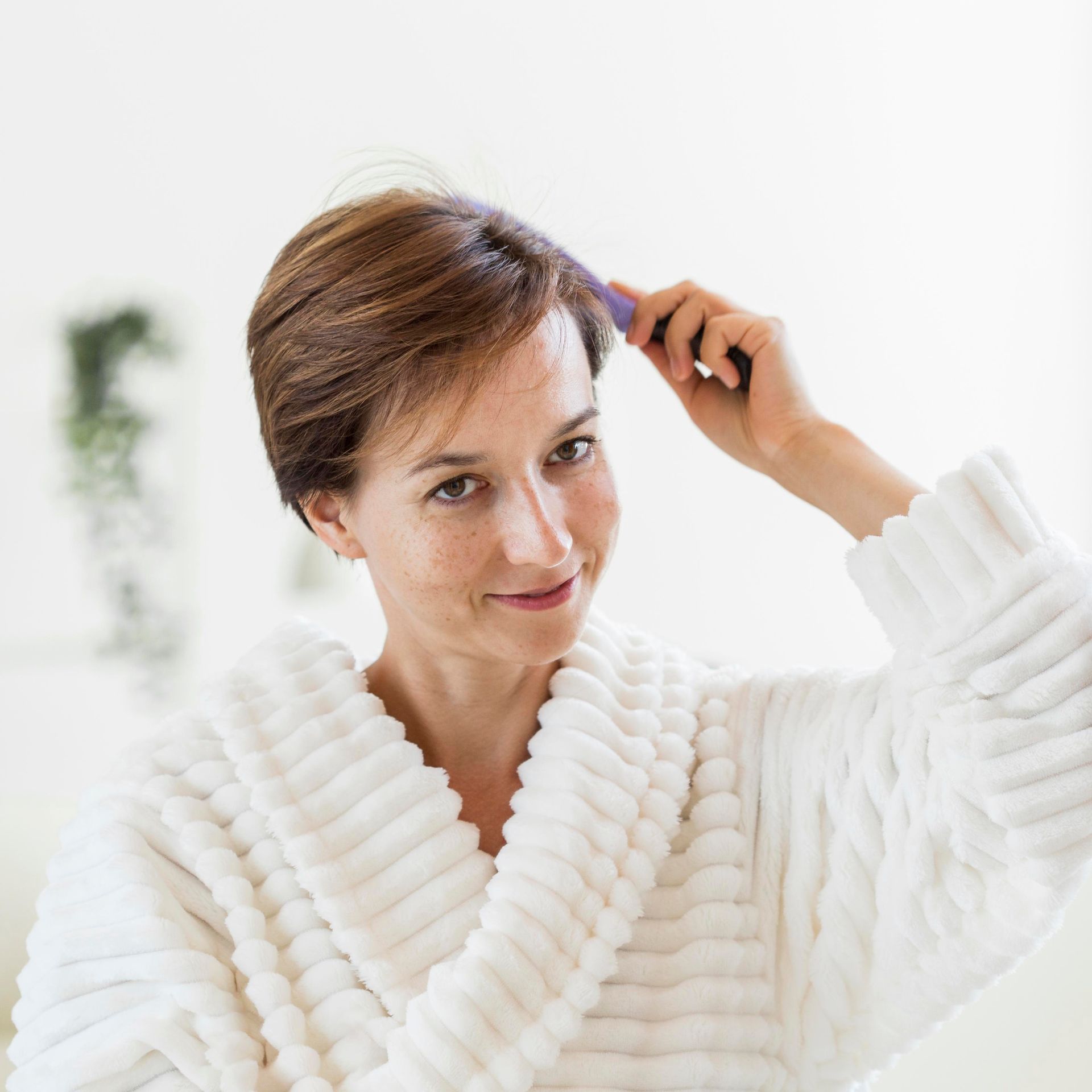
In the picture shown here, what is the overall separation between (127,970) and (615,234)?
7.35ft

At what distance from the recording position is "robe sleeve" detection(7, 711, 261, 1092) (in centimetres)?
107

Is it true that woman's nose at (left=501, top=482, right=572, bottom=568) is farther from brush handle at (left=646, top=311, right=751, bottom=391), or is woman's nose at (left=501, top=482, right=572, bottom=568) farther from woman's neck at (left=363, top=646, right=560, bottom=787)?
brush handle at (left=646, top=311, right=751, bottom=391)

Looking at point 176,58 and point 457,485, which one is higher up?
point 176,58

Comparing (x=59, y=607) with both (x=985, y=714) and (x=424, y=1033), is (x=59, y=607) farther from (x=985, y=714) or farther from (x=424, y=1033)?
(x=985, y=714)

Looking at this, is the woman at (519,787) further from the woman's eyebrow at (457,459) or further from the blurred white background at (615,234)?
the blurred white background at (615,234)

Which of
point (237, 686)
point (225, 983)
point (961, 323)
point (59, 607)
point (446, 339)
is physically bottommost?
point (225, 983)

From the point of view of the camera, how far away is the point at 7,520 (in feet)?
9.45

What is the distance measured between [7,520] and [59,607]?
24 centimetres

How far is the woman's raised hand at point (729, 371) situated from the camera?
128 cm

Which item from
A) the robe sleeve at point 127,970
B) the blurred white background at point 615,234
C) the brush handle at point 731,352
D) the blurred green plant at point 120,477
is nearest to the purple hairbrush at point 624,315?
the brush handle at point 731,352

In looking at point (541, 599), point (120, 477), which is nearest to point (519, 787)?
point (541, 599)

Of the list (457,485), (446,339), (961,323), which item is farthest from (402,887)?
(961,323)

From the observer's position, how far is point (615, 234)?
2.94 meters

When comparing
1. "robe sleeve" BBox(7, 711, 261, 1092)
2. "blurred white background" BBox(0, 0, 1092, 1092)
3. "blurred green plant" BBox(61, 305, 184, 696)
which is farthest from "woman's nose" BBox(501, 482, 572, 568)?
"blurred green plant" BBox(61, 305, 184, 696)
